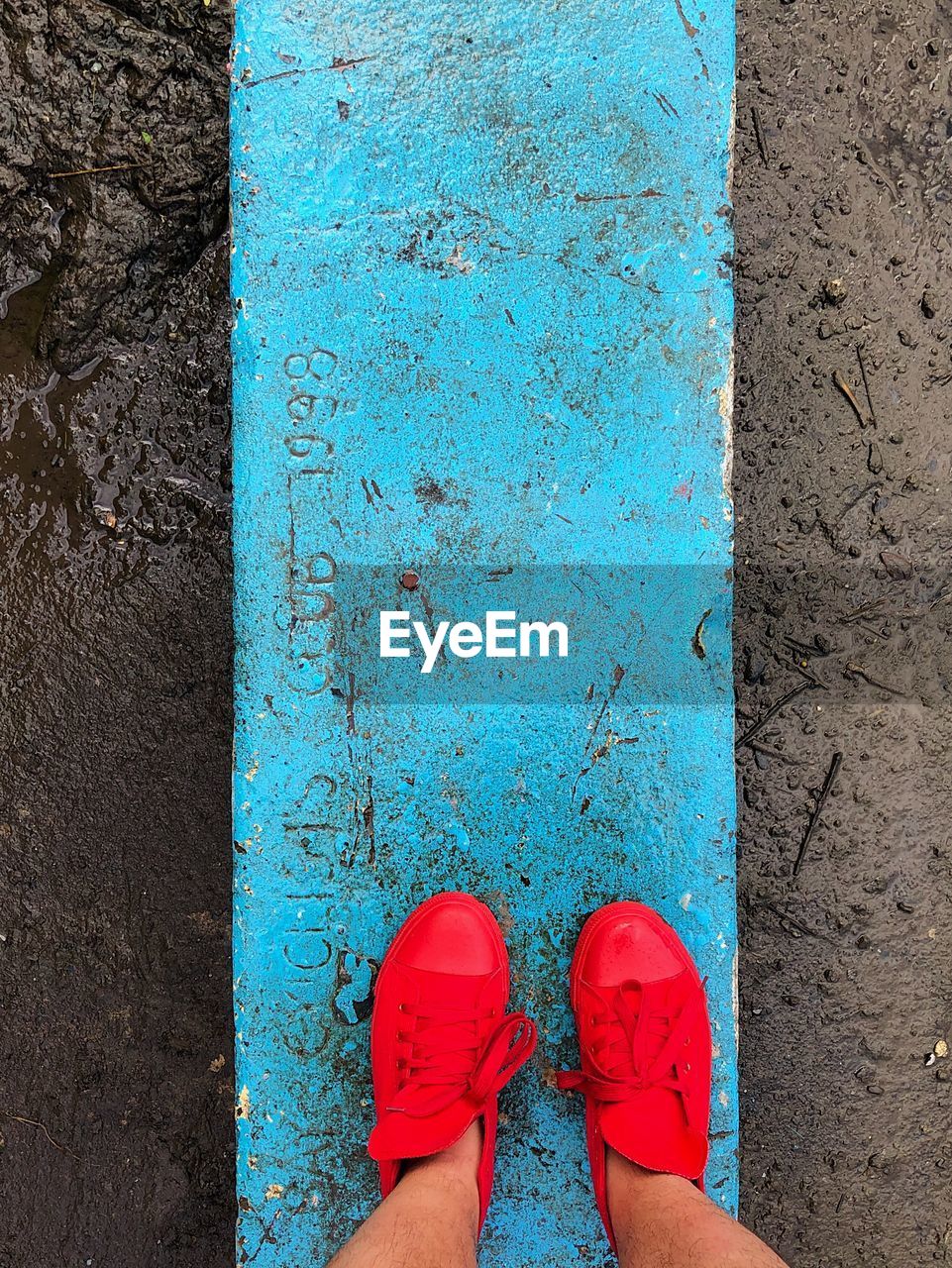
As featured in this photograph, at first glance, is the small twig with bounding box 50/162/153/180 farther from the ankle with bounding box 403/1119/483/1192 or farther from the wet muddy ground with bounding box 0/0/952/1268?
the ankle with bounding box 403/1119/483/1192

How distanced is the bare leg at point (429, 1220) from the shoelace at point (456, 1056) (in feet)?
0.37

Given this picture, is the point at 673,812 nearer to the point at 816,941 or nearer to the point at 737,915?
the point at 737,915

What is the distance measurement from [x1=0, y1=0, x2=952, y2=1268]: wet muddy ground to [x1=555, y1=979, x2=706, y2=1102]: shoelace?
264 mm

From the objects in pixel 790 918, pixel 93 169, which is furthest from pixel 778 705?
pixel 93 169

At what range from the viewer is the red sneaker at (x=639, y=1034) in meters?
1.72

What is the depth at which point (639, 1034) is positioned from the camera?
1.75 metres

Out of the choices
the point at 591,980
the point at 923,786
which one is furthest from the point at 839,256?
the point at 591,980

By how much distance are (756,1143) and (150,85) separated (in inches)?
118

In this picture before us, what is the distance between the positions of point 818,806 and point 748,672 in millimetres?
382

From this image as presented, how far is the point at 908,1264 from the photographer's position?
199 cm

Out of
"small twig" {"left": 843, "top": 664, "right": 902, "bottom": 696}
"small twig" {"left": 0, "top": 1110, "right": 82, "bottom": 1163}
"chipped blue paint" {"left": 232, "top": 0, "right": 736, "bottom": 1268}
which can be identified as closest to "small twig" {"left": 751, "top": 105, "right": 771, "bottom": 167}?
"chipped blue paint" {"left": 232, "top": 0, "right": 736, "bottom": 1268}

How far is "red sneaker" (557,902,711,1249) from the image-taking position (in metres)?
1.72

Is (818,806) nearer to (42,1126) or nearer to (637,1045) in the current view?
(637,1045)

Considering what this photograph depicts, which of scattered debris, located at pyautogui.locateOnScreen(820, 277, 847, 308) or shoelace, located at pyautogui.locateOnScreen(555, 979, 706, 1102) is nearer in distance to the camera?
shoelace, located at pyautogui.locateOnScreen(555, 979, 706, 1102)
